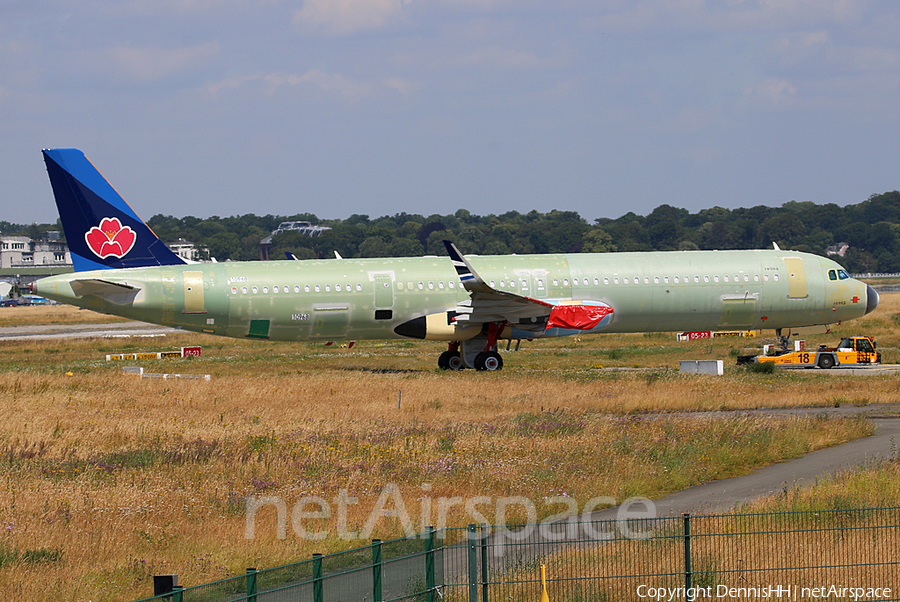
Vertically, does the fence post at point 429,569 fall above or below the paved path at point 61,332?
below

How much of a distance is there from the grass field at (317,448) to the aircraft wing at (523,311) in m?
A: 2.19

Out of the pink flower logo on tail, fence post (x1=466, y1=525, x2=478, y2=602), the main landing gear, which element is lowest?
fence post (x1=466, y1=525, x2=478, y2=602)

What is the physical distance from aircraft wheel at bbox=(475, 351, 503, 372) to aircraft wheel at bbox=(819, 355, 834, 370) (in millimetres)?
15313

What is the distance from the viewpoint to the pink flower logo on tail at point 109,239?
40562 mm

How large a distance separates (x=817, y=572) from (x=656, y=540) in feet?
7.47

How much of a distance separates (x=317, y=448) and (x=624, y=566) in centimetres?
1058

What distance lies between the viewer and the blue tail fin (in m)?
39.9

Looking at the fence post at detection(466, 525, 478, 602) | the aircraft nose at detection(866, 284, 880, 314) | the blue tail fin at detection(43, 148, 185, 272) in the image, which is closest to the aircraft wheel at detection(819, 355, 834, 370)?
the aircraft nose at detection(866, 284, 880, 314)

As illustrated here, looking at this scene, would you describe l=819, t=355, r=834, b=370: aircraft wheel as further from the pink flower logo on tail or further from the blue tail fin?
the pink flower logo on tail

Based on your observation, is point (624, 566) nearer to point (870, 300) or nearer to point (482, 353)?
point (482, 353)

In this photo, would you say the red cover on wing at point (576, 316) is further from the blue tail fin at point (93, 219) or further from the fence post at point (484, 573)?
the fence post at point (484, 573)

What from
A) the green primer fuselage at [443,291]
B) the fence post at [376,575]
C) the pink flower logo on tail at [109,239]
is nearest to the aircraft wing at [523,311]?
the green primer fuselage at [443,291]

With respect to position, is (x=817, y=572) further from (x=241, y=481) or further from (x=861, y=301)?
(x=861, y=301)

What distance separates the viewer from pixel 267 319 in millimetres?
40438
